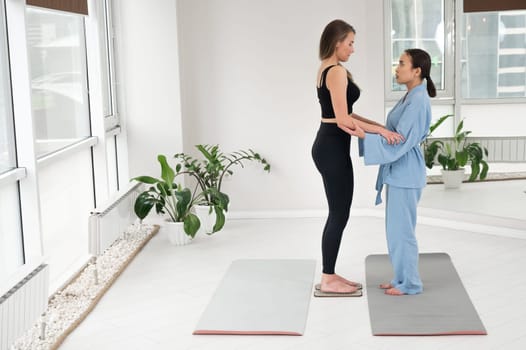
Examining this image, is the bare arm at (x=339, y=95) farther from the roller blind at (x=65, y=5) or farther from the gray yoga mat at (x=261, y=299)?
the roller blind at (x=65, y=5)

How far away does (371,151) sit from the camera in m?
3.94

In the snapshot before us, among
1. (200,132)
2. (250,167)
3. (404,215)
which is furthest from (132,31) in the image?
(404,215)

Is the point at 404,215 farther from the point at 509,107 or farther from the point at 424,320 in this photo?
the point at 509,107

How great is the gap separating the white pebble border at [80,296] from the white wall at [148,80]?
0.63 meters

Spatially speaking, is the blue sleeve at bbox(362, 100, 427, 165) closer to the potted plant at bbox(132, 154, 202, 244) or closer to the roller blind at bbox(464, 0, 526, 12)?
the potted plant at bbox(132, 154, 202, 244)

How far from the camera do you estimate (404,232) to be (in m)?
4.01

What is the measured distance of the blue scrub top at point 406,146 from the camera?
3.90 m

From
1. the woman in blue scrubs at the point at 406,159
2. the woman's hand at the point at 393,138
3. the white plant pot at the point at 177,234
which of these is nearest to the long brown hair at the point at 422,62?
the woman in blue scrubs at the point at 406,159

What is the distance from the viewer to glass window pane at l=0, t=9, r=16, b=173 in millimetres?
3543

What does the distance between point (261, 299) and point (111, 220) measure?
114 cm

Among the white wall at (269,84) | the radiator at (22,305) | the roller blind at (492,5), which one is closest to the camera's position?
the radiator at (22,305)

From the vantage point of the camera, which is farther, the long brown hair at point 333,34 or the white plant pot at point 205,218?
the white plant pot at point 205,218

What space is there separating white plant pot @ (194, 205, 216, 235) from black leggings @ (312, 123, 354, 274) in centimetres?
163

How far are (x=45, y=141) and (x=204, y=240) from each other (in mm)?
1576
